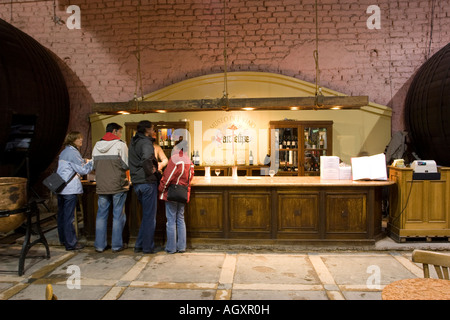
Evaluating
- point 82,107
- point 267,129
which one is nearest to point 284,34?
point 267,129

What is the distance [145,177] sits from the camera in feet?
13.1

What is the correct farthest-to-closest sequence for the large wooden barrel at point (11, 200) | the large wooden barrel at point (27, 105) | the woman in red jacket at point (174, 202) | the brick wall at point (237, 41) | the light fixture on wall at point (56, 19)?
the light fixture on wall at point (56, 19)
the brick wall at point (237, 41)
the large wooden barrel at point (27, 105)
the woman in red jacket at point (174, 202)
the large wooden barrel at point (11, 200)

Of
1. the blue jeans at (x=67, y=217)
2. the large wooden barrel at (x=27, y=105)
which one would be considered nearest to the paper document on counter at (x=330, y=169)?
the blue jeans at (x=67, y=217)

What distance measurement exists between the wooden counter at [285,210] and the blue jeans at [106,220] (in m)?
0.83

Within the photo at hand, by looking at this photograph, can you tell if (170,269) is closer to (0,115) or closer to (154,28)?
(0,115)

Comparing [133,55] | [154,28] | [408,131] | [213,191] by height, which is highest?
[154,28]

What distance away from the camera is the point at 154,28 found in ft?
21.3

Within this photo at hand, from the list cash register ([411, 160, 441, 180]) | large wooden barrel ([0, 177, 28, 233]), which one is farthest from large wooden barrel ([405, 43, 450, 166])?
large wooden barrel ([0, 177, 28, 233])

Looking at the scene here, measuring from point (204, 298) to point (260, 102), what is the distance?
250 centimetres

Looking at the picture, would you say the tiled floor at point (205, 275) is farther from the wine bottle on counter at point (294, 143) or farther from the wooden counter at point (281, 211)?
the wine bottle on counter at point (294, 143)

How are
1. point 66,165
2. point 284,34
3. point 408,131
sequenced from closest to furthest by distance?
1. point 66,165
2. point 408,131
3. point 284,34

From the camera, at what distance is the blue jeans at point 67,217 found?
4.17m

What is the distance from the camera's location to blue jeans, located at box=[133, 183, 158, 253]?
4.04m

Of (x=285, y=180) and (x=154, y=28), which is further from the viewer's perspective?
(x=154, y=28)
